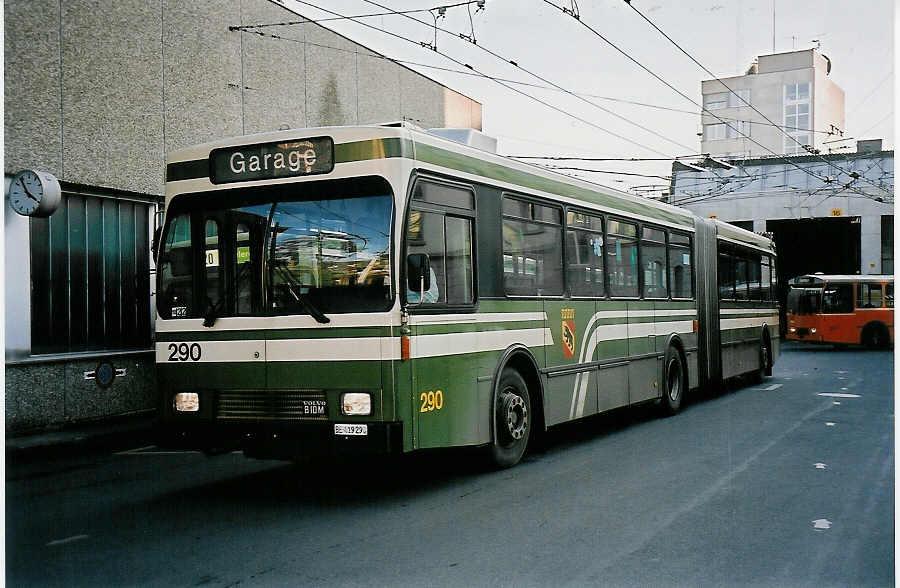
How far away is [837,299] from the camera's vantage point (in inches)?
1321

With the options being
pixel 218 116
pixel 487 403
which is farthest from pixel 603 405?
pixel 218 116

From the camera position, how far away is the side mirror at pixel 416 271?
7594mm

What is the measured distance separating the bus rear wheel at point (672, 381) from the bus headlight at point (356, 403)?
7.55 metres

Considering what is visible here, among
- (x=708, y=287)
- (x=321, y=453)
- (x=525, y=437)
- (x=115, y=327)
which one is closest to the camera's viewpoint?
(x=321, y=453)

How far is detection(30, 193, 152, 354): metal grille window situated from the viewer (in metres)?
12.8

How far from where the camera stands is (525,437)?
31.4 feet

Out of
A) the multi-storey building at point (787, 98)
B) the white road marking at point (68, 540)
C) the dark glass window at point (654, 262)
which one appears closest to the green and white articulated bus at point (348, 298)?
the white road marking at point (68, 540)

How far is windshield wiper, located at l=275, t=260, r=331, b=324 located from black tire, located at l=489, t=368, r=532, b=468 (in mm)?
2161

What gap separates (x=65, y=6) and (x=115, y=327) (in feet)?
15.1

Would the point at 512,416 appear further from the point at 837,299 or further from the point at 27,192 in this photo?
the point at 837,299

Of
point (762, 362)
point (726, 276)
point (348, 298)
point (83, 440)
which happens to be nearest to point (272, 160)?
point (348, 298)

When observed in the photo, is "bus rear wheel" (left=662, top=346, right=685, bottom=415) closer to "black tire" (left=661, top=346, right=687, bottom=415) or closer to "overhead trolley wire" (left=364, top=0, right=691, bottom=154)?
"black tire" (left=661, top=346, right=687, bottom=415)

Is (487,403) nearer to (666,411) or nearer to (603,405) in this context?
(603,405)

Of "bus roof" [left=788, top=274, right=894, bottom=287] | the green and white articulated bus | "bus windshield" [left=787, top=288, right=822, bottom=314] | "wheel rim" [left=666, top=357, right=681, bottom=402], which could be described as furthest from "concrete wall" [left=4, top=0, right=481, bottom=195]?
"bus windshield" [left=787, top=288, right=822, bottom=314]
